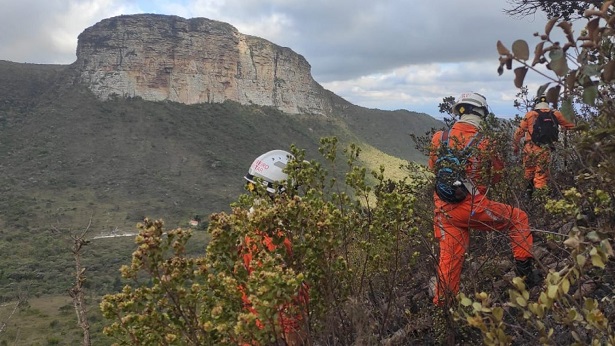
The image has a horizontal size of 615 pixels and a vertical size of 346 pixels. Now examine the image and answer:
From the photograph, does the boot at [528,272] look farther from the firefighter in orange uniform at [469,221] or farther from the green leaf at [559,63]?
the green leaf at [559,63]

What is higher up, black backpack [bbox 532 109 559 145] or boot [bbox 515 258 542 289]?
black backpack [bbox 532 109 559 145]

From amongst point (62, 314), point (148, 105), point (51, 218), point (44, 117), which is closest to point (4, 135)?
point (44, 117)

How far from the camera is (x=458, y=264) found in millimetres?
3389

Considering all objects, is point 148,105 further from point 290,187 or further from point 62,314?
point 290,187

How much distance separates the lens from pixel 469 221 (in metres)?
3.29

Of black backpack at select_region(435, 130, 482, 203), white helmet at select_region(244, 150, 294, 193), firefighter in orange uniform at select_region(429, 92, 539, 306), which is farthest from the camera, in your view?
black backpack at select_region(435, 130, 482, 203)

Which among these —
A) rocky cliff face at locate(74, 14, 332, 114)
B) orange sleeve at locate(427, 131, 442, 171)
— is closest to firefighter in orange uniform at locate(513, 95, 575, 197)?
orange sleeve at locate(427, 131, 442, 171)

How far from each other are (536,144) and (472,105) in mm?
799

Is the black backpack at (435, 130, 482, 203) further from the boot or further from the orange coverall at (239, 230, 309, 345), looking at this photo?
the orange coverall at (239, 230, 309, 345)

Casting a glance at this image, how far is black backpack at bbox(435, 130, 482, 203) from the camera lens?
11.5ft

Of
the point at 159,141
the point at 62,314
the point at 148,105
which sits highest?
the point at 148,105

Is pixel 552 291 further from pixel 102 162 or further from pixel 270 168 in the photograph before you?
pixel 102 162

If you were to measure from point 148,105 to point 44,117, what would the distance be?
40.3ft

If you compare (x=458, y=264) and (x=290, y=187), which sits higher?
(x=290, y=187)
